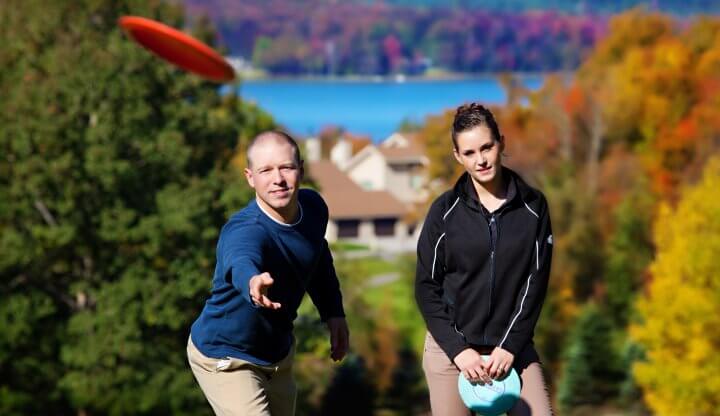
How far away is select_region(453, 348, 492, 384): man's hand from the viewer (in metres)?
6.10

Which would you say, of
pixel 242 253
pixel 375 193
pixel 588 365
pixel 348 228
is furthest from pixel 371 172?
pixel 242 253

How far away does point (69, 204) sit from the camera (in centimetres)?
3259

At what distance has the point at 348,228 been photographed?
100 m

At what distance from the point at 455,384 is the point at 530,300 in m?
0.62

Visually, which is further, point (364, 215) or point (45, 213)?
point (364, 215)

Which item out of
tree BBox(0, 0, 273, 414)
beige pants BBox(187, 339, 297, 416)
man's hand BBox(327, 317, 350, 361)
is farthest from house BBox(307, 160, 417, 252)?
beige pants BBox(187, 339, 297, 416)

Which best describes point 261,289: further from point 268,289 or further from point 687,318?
point 687,318

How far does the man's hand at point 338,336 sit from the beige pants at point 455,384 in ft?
1.81

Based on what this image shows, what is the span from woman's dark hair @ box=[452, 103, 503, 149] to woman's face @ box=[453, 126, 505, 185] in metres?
0.02

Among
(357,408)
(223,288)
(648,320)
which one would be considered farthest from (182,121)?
(223,288)

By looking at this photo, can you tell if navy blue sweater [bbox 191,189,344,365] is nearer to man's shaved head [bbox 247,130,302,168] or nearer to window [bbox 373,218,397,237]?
man's shaved head [bbox 247,130,302,168]

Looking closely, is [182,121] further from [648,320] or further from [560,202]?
[560,202]

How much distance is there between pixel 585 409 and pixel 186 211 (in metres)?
18.7

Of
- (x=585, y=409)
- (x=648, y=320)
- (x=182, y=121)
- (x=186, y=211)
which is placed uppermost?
(x=182, y=121)
